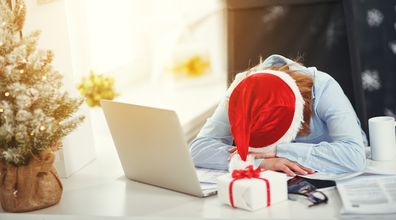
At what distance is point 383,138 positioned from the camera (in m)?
2.00

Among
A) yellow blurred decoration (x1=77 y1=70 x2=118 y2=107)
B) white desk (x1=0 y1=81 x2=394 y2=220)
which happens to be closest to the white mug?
white desk (x1=0 y1=81 x2=394 y2=220)

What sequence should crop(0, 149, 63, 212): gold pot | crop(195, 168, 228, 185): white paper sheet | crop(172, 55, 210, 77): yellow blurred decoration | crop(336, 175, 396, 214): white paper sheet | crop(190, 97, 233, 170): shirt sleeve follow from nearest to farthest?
1. crop(336, 175, 396, 214): white paper sheet
2. crop(0, 149, 63, 212): gold pot
3. crop(195, 168, 228, 185): white paper sheet
4. crop(190, 97, 233, 170): shirt sleeve
5. crop(172, 55, 210, 77): yellow blurred decoration

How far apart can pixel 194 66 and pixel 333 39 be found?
2.09m

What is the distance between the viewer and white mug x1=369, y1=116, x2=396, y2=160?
199cm

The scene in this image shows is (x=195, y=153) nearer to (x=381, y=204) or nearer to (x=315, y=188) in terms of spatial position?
(x=315, y=188)

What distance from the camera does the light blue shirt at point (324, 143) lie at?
6.26 feet

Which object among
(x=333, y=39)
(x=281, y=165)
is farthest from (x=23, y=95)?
(x=333, y=39)

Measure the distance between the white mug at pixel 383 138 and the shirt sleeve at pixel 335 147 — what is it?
8 centimetres

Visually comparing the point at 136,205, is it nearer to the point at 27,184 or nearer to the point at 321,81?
the point at 27,184

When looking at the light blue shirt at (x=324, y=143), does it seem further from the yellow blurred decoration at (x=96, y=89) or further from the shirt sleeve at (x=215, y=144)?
A: the yellow blurred decoration at (x=96, y=89)

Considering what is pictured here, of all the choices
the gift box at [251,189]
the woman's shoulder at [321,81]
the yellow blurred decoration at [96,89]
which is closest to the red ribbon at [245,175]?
the gift box at [251,189]

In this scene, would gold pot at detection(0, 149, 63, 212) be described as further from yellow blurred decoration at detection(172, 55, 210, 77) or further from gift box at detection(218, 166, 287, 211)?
yellow blurred decoration at detection(172, 55, 210, 77)

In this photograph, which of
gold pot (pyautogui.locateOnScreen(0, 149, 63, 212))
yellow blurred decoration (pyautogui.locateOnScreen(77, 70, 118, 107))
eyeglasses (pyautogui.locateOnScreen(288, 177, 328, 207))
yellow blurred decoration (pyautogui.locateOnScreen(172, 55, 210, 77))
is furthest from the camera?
yellow blurred decoration (pyautogui.locateOnScreen(172, 55, 210, 77))

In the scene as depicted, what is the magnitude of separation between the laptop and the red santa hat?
0.15m
